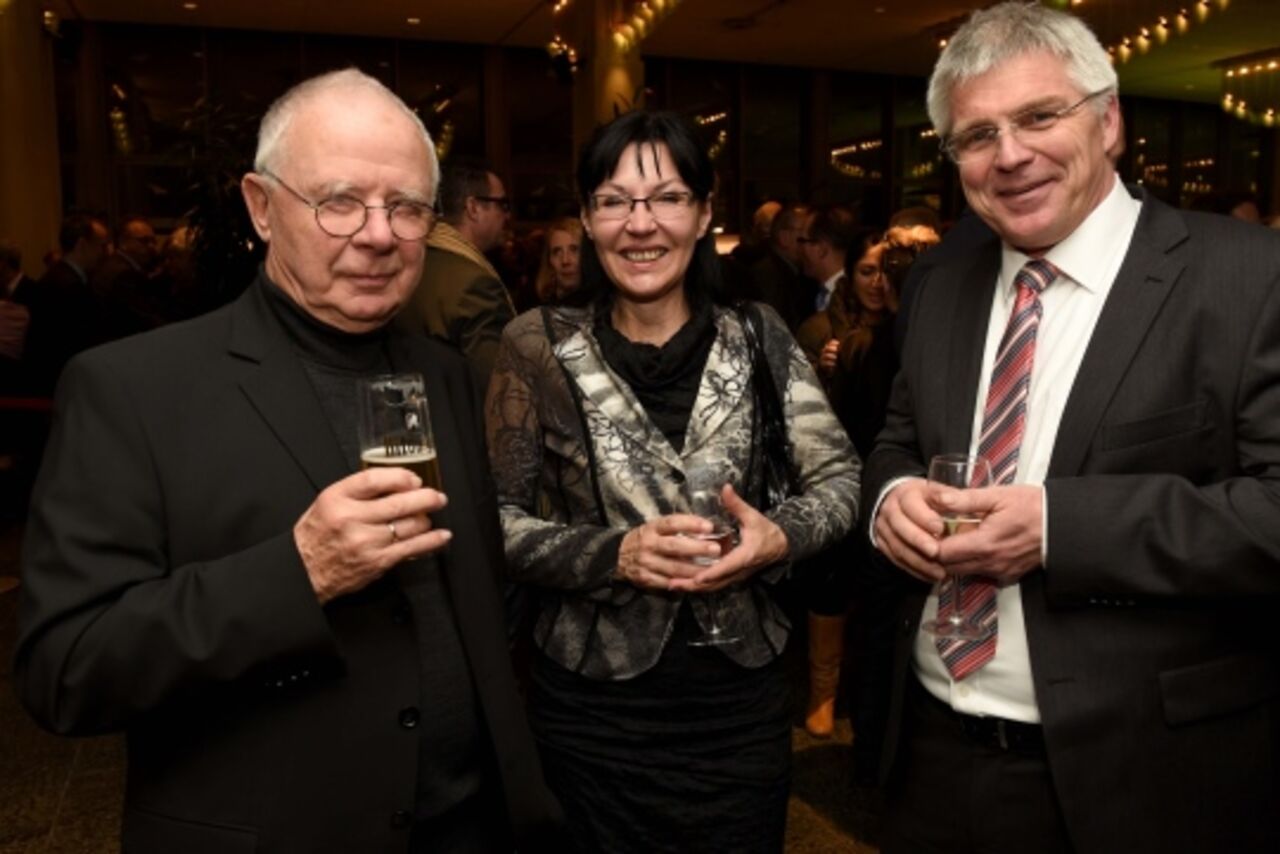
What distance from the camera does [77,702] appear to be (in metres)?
1.29

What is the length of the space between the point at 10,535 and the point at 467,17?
327 inches

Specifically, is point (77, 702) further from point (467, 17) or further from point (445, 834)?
point (467, 17)

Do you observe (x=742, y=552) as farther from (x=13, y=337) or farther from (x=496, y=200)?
(x=13, y=337)

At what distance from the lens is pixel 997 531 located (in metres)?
1.56

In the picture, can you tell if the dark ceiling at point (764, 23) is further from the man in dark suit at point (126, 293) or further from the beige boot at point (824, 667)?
the beige boot at point (824, 667)

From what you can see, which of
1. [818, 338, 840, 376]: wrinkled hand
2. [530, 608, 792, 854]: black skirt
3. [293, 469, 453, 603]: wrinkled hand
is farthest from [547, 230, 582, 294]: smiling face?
[293, 469, 453, 603]: wrinkled hand

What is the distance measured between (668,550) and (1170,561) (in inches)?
29.7

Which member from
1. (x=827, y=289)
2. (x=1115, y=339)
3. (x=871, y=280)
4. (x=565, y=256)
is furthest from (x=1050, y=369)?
(x=827, y=289)

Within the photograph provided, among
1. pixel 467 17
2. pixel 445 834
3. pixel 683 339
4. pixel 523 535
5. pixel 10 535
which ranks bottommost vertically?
pixel 10 535

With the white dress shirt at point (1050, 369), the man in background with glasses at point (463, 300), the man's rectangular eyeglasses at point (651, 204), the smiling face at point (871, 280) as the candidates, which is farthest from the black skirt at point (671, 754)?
the smiling face at point (871, 280)

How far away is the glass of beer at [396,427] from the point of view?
1.36 metres

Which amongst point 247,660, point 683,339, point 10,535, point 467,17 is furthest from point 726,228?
point 247,660

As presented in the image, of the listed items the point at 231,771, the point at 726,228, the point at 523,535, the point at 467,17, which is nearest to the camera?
the point at 231,771

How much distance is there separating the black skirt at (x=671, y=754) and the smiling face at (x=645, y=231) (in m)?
0.63
